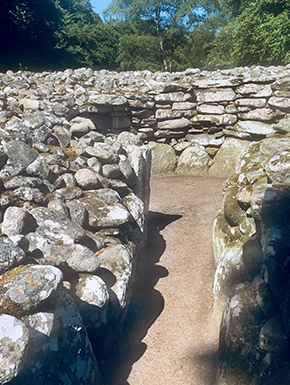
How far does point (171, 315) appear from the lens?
3.31 m

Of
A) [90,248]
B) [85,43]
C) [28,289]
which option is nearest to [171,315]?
[90,248]

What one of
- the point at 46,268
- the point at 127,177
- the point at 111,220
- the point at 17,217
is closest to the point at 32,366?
the point at 46,268

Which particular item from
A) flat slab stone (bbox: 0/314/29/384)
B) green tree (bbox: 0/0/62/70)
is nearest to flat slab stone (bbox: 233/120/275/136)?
flat slab stone (bbox: 0/314/29/384)

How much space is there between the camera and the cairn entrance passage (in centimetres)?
260

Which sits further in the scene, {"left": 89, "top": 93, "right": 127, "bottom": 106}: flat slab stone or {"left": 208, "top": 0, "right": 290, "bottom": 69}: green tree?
{"left": 208, "top": 0, "right": 290, "bottom": 69}: green tree

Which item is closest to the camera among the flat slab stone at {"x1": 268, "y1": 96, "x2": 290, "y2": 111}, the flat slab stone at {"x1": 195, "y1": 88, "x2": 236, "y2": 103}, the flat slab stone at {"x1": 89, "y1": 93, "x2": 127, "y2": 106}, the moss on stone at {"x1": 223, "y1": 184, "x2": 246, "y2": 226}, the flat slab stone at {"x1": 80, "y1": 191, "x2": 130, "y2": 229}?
the flat slab stone at {"x1": 80, "y1": 191, "x2": 130, "y2": 229}

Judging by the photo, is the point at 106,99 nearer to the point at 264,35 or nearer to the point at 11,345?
the point at 11,345

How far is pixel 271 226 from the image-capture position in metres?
2.42

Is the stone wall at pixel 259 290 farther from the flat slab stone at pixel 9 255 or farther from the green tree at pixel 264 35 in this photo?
the green tree at pixel 264 35

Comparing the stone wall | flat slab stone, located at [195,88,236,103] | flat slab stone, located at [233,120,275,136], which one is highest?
flat slab stone, located at [195,88,236,103]

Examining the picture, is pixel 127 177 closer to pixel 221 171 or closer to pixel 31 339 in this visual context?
pixel 31 339

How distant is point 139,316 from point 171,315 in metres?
0.35

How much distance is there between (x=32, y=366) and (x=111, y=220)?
5.56 feet

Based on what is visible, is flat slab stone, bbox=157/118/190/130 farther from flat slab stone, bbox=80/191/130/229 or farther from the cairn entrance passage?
flat slab stone, bbox=80/191/130/229
